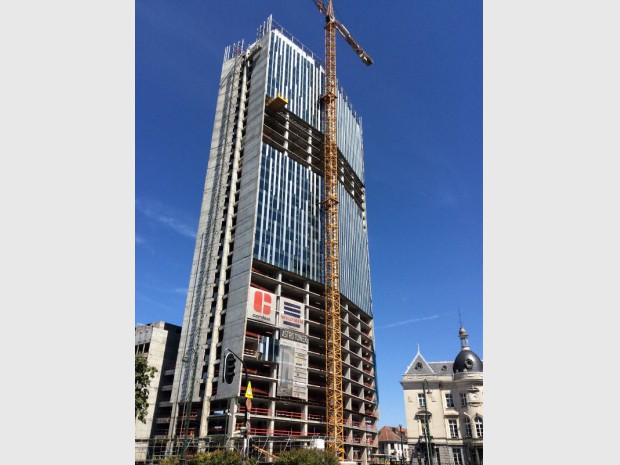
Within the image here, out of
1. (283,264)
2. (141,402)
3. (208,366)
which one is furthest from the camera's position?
(283,264)

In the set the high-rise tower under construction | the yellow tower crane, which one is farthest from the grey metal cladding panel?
the yellow tower crane

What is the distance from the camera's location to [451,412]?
263ft

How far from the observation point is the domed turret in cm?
8338

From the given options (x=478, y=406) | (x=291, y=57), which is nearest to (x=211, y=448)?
(x=478, y=406)

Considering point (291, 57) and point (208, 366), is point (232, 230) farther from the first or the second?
point (291, 57)

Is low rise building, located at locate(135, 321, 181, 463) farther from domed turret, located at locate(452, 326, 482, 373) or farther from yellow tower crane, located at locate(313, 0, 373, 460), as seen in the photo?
domed turret, located at locate(452, 326, 482, 373)

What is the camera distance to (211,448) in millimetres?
55531

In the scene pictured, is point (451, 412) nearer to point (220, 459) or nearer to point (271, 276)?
point (271, 276)

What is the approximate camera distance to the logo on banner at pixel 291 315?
68.5 meters

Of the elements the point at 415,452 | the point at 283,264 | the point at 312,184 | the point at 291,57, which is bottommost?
the point at 415,452

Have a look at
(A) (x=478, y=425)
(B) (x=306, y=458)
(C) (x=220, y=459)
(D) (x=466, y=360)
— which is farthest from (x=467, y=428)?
(C) (x=220, y=459)

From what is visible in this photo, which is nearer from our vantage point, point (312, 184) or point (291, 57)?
point (312, 184)

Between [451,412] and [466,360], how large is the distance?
10563mm

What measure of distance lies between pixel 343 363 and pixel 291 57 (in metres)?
65.7
